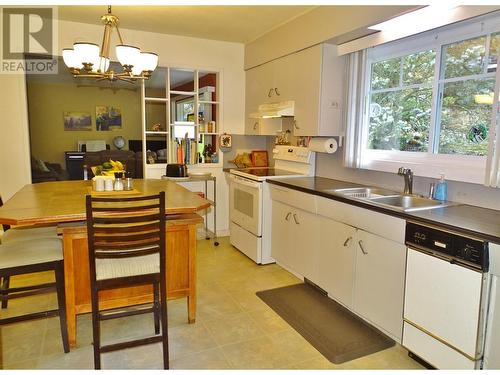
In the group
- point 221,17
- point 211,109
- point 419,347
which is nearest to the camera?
point 419,347

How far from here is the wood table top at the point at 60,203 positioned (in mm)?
2027

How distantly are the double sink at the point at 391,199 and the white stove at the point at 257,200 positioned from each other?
0.87m

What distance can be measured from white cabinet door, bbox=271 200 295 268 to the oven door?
0.16 meters

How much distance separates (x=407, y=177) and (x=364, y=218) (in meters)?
0.58

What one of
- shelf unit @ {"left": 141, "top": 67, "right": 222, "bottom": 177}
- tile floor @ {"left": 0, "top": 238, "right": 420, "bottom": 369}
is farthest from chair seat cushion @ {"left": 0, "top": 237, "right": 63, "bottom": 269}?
shelf unit @ {"left": 141, "top": 67, "right": 222, "bottom": 177}

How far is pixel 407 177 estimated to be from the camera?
266 cm

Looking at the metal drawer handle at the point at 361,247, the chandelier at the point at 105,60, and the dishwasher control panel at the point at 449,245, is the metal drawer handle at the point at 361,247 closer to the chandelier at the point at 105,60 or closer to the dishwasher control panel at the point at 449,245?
the dishwasher control panel at the point at 449,245

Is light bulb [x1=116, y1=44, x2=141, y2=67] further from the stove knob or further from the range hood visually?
the stove knob

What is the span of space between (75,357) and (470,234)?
226 centimetres

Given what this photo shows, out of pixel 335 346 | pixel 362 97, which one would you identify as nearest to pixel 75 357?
pixel 335 346

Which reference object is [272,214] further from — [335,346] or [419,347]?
[419,347]

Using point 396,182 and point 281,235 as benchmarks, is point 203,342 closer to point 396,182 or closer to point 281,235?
point 281,235

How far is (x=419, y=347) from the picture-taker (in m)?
2.03

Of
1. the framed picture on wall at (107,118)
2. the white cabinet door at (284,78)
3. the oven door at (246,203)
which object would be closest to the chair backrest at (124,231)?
the oven door at (246,203)
